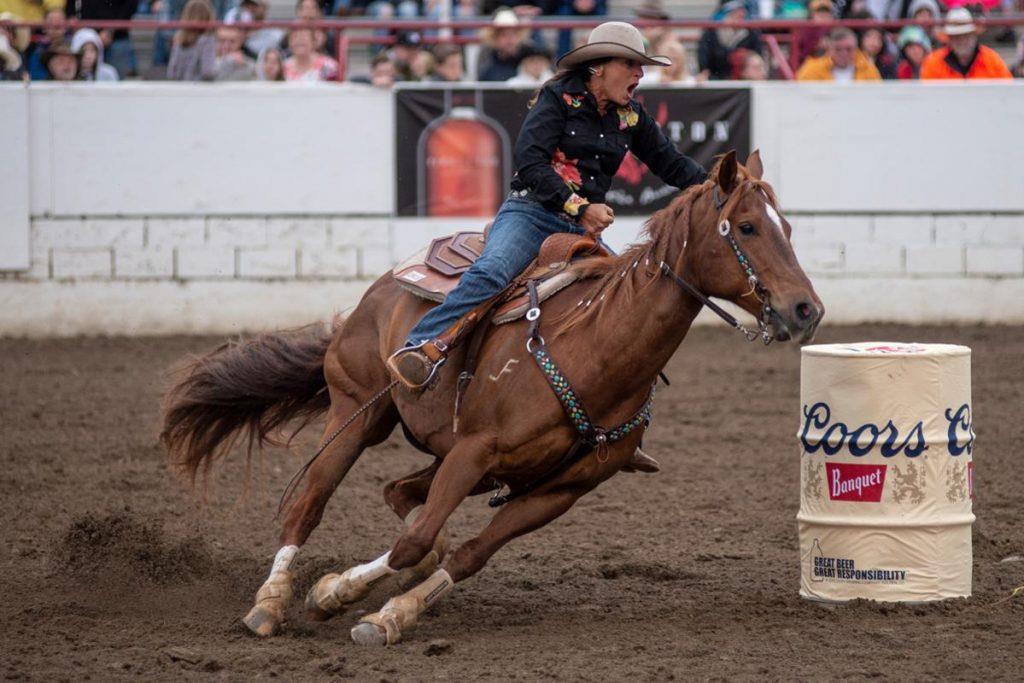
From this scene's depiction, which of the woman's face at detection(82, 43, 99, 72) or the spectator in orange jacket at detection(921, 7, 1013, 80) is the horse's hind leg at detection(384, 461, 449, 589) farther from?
the spectator in orange jacket at detection(921, 7, 1013, 80)

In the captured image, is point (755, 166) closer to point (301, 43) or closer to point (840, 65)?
point (840, 65)

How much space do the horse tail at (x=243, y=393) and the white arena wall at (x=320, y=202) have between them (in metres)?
6.52

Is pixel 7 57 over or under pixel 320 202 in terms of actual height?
over

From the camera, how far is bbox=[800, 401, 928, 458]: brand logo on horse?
18.1ft

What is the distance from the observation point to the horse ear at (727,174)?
4.93 metres

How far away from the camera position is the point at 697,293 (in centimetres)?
507

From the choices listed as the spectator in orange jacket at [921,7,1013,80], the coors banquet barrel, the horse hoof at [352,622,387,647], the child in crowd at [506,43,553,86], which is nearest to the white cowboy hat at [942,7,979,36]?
the spectator in orange jacket at [921,7,1013,80]

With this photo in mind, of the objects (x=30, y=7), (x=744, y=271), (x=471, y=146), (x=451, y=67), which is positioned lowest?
(x=744, y=271)

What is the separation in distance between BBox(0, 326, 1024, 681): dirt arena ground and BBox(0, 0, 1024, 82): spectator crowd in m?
4.37

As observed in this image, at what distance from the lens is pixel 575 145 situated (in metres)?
5.70

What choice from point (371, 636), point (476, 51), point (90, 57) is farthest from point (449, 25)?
point (371, 636)

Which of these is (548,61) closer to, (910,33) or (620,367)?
(910,33)

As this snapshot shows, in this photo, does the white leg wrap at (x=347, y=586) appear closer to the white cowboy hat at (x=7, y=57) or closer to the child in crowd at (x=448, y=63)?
the child in crowd at (x=448, y=63)

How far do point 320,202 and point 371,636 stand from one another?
850 cm
